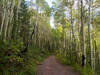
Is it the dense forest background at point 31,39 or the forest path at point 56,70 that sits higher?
the dense forest background at point 31,39

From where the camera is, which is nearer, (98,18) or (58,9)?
(98,18)

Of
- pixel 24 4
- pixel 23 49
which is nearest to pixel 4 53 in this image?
pixel 23 49

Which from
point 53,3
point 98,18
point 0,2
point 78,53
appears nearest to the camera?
point 78,53

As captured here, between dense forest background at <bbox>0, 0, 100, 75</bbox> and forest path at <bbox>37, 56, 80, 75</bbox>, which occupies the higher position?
dense forest background at <bbox>0, 0, 100, 75</bbox>

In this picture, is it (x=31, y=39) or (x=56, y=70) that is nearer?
(x=56, y=70)

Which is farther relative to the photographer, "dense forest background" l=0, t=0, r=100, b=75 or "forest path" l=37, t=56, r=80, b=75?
"forest path" l=37, t=56, r=80, b=75

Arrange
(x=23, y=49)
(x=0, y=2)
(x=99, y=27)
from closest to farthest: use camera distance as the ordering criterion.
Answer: (x=23, y=49)
(x=0, y=2)
(x=99, y=27)

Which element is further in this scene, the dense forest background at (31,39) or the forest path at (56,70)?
the forest path at (56,70)

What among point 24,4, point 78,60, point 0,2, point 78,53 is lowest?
point 78,60

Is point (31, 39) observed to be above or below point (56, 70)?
above

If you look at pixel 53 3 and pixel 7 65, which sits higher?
pixel 53 3

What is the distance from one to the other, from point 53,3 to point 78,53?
10423 millimetres

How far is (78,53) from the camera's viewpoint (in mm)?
10258

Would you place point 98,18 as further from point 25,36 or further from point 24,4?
point 25,36
